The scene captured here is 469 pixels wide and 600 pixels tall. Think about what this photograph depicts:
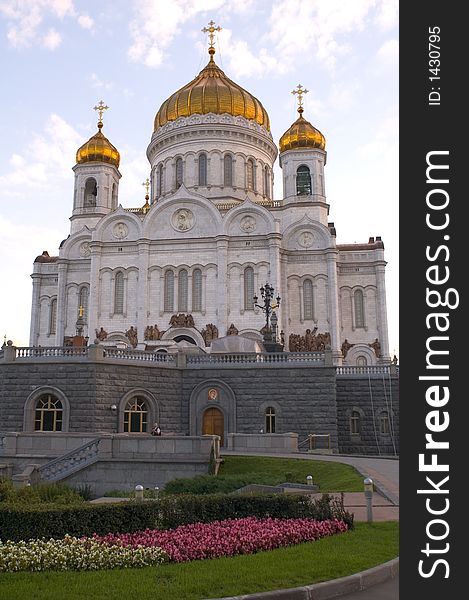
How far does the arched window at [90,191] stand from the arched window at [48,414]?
29.6 meters

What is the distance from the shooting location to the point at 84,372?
29.8 metres

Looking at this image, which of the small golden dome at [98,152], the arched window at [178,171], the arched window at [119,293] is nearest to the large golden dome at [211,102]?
the arched window at [178,171]

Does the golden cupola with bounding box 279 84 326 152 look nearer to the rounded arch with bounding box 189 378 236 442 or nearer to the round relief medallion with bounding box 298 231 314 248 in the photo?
the round relief medallion with bounding box 298 231 314 248

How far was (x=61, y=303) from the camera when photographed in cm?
5166

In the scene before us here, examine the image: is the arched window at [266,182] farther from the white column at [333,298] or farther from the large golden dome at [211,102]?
the white column at [333,298]

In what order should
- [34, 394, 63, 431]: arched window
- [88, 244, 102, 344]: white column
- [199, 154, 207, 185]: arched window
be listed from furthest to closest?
1. [199, 154, 207, 185]: arched window
2. [88, 244, 102, 344]: white column
3. [34, 394, 63, 431]: arched window

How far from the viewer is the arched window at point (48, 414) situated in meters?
29.8

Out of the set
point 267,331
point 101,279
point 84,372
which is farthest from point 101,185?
point 84,372

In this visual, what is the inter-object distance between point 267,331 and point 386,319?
16496 millimetres

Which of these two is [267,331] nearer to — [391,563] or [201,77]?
[391,563]

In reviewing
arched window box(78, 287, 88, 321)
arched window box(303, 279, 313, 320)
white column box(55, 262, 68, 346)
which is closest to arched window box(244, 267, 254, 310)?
arched window box(303, 279, 313, 320)

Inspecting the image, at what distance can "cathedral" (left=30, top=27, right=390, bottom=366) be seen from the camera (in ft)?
155

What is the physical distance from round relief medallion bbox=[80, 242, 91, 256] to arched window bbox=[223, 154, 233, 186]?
12954mm

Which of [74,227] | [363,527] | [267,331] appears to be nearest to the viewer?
[363,527]
